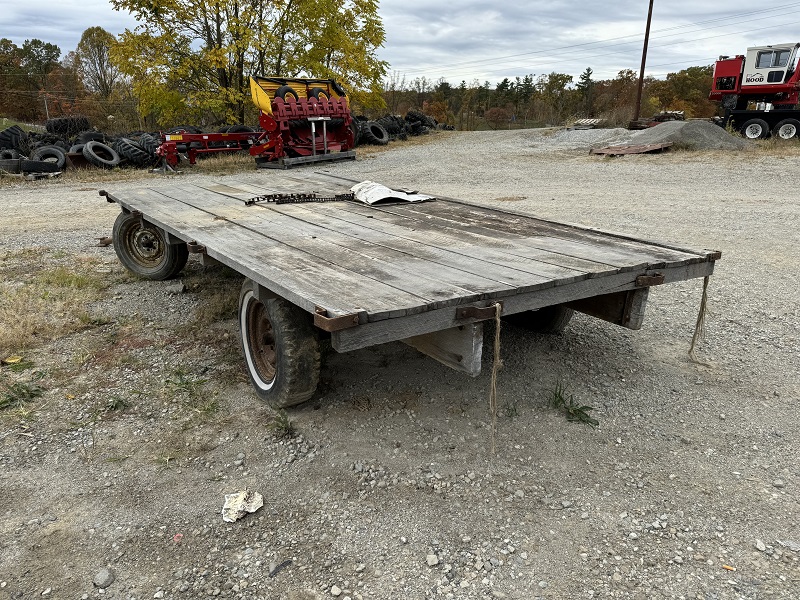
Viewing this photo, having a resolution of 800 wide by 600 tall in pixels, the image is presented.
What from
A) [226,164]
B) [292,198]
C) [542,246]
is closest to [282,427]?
[542,246]

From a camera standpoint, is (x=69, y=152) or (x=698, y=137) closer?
(x=69, y=152)

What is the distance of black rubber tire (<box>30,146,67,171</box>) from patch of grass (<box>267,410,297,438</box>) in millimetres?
14933

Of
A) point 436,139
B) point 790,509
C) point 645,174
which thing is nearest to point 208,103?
point 436,139

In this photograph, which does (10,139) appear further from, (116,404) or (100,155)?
(116,404)

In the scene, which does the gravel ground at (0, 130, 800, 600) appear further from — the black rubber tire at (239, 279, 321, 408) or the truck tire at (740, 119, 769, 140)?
the truck tire at (740, 119, 769, 140)

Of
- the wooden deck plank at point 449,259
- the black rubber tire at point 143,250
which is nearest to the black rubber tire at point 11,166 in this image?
the black rubber tire at point 143,250

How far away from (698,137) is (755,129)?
451 centimetres

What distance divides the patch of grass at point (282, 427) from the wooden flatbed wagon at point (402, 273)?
0.30ft

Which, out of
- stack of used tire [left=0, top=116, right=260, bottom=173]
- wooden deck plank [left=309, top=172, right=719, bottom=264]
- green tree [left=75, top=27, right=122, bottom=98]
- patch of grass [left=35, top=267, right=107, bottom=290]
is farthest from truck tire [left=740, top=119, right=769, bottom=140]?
green tree [left=75, top=27, right=122, bottom=98]

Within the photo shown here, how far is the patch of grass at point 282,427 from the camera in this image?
3182mm

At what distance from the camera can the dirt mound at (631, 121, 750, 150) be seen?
16.4 metres

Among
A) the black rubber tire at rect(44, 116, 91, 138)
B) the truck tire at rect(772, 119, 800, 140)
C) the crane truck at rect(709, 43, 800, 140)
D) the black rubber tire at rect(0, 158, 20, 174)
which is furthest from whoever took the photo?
the black rubber tire at rect(44, 116, 91, 138)

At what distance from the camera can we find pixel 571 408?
3.37 metres

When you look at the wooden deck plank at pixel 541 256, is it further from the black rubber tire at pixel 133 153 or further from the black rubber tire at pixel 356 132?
the black rubber tire at pixel 356 132
